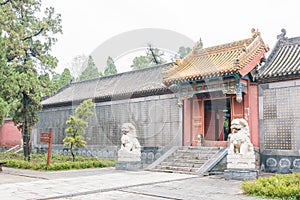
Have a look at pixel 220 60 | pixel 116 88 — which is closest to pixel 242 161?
pixel 220 60

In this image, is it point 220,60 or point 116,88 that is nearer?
point 220,60

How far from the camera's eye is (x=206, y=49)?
1482cm

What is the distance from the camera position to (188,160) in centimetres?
1214

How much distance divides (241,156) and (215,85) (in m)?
3.87

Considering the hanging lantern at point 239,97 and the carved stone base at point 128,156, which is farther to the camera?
the carved stone base at point 128,156

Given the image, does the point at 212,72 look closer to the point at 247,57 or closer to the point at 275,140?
the point at 247,57

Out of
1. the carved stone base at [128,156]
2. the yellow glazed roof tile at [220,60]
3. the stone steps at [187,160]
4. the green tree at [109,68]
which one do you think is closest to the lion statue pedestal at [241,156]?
the stone steps at [187,160]

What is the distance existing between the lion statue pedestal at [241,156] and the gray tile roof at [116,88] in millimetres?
5403

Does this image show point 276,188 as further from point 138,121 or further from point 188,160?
point 138,121

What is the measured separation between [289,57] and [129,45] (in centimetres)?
750

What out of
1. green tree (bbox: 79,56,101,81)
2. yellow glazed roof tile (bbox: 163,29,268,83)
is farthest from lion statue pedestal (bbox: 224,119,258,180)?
green tree (bbox: 79,56,101,81)

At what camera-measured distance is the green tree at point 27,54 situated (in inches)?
546

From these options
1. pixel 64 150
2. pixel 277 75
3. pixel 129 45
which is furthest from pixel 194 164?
pixel 64 150

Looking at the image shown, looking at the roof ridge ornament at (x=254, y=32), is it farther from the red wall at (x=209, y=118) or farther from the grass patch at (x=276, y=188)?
the grass patch at (x=276, y=188)
